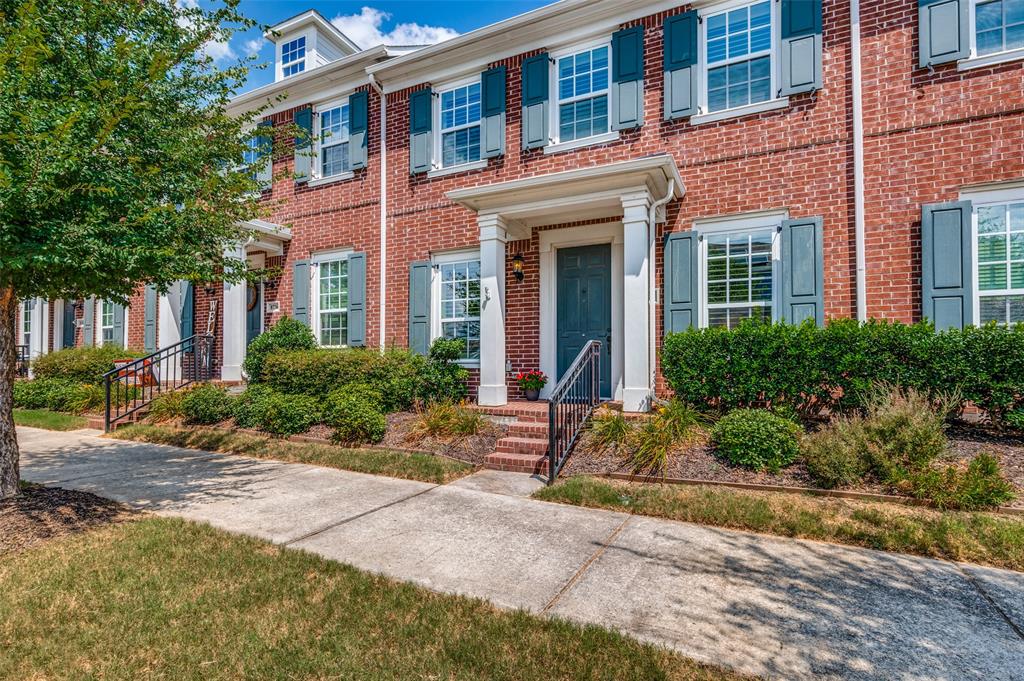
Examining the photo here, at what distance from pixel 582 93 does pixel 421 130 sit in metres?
3.01

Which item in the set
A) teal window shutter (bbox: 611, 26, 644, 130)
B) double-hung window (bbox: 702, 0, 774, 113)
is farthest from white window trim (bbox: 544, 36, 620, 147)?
double-hung window (bbox: 702, 0, 774, 113)

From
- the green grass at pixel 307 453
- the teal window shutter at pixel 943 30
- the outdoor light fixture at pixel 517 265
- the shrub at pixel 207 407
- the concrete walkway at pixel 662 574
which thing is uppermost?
the teal window shutter at pixel 943 30

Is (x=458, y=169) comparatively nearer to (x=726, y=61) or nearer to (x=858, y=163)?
(x=726, y=61)

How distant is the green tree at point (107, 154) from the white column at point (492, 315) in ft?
11.4

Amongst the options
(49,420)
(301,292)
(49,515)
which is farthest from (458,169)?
(49,420)

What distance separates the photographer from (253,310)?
11.7 m

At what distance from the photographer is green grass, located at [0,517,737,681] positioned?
2.34 m

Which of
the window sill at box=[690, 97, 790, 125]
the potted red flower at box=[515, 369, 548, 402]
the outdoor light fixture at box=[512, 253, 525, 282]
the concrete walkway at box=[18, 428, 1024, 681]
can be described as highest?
the window sill at box=[690, 97, 790, 125]

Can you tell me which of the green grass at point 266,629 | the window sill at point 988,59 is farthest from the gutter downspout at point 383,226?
the window sill at point 988,59

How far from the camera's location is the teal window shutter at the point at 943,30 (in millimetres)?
6062

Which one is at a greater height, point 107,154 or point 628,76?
point 628,76

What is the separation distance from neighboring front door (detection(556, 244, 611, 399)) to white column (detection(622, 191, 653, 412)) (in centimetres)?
120

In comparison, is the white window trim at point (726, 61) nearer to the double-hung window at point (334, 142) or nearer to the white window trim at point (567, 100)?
the white window trim at point (567, 100)

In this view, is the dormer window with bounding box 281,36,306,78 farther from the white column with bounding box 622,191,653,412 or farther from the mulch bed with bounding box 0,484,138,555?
the mulch bed with bounding box 0,484,138,555
